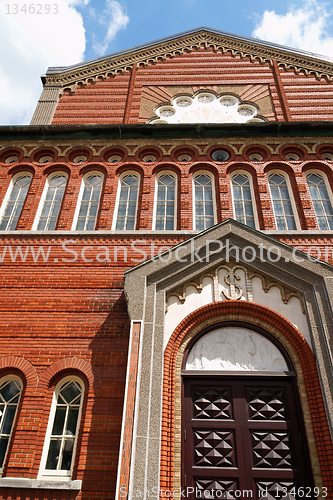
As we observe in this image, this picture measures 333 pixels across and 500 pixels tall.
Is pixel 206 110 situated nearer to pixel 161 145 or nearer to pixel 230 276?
pixel 161 145

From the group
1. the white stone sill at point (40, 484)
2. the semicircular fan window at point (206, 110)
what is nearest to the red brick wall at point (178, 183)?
the semicircular fan window at point (206, 110)

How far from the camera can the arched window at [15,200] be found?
36.1ft

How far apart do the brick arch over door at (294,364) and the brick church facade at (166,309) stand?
0.11ft

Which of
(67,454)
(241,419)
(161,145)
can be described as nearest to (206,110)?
(161,145)

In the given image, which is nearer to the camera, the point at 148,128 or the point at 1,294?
the point at 1,294

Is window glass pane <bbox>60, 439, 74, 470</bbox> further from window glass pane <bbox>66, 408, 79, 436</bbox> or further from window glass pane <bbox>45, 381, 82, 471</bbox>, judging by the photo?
window glass pane <bbox>66, 408, 79, 436</bbox>

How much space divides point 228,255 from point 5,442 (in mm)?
6033

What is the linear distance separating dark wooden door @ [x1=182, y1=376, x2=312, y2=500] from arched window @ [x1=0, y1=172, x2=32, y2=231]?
678 cm

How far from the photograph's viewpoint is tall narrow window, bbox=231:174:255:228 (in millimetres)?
10752

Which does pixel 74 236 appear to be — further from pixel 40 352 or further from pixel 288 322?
pixel 288 322

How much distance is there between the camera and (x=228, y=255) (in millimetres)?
8711

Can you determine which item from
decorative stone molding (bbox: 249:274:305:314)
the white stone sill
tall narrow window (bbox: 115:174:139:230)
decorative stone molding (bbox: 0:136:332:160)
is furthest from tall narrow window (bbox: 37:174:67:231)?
the white stone sill

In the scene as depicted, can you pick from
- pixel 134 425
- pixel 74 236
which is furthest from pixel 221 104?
pixel 134 425

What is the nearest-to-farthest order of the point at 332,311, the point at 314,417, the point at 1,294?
the point at 314,417, the point at 332,311, the point at 1,294
